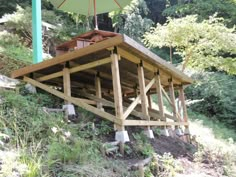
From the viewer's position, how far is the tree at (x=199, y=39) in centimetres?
994

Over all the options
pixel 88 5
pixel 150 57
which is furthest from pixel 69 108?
pixel 88 5

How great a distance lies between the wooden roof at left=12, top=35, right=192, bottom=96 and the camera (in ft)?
15.8

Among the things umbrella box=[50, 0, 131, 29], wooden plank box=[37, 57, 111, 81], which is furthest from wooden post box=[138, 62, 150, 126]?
umbrella box=[50, 0, 131, 29]

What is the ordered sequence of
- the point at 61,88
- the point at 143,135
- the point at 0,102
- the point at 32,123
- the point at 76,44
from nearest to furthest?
the point at 32,123, the point at 0,102, the point at 143,135, the point at 76,44, the point at 61,88

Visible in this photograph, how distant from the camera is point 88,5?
7.46 meters

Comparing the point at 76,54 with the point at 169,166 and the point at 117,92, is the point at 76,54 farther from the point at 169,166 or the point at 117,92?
the point at 169,166

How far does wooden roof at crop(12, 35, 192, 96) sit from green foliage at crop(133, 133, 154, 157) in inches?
53.3

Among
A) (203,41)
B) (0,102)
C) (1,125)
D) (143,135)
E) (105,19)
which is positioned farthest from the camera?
(105,19)

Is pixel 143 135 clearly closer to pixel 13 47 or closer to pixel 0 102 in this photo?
pixel 0 102

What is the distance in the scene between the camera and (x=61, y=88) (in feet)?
22.5

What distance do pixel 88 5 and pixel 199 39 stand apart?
15.3ft

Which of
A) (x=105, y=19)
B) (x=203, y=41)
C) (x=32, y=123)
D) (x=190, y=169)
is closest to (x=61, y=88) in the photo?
(x=32, y=123)

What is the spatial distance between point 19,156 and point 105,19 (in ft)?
57.1

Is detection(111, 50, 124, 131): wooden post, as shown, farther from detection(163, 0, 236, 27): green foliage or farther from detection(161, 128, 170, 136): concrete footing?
detection(163, 0, 236, 27): green foliage
